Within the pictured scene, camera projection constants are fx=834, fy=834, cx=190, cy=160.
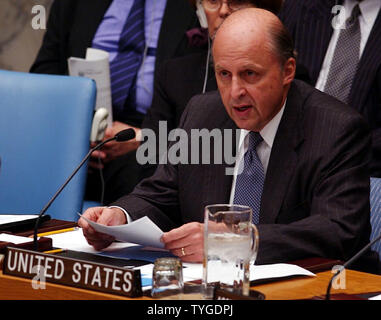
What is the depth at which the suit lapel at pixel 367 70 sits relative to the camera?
3.49 m

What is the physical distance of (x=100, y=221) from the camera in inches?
95.2

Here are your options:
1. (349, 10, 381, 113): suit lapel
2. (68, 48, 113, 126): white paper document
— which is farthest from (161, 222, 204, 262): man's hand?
(68, 48, 113, 126): white paper document

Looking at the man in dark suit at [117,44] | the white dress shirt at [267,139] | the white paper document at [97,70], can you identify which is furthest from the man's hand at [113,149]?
the white dress shirt at [267,139]

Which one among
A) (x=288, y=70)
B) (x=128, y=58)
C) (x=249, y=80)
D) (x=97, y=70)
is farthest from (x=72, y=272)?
(x=128, y=58)

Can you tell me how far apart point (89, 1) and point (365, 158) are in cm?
227

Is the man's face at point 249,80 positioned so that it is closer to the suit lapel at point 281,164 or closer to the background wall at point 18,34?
the suit lapel at point 281,164

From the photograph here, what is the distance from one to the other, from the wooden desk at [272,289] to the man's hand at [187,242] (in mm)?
283

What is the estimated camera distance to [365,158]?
2482mm

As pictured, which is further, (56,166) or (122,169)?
(122,169)

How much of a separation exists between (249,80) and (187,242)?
2.14 feet

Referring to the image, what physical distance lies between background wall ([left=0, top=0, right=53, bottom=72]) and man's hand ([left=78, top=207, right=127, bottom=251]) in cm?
277

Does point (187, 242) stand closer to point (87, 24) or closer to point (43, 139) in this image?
point (43, 139)
